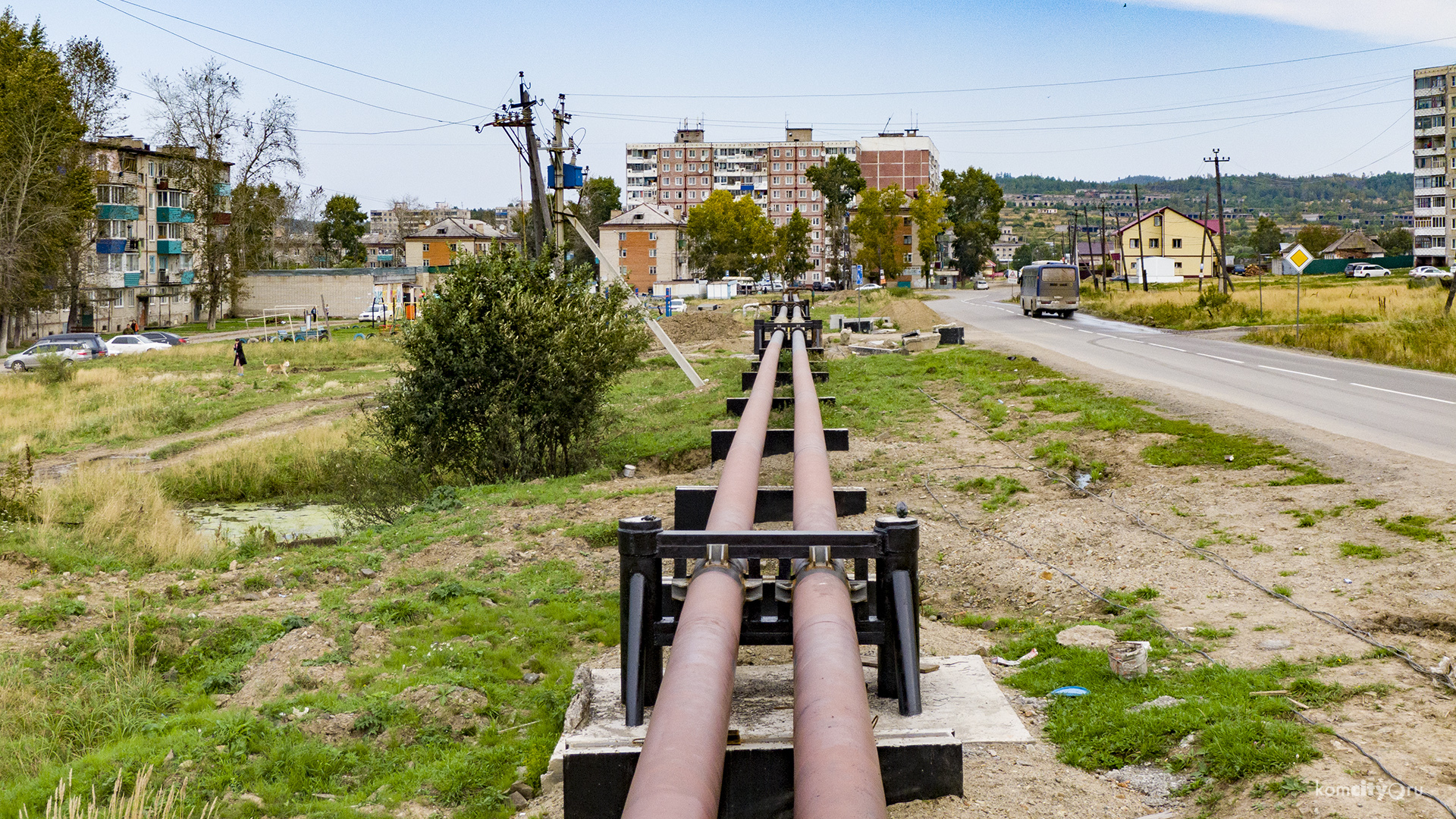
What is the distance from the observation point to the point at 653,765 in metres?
3.42

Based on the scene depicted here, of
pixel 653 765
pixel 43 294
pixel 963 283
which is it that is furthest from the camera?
pixel 963 283

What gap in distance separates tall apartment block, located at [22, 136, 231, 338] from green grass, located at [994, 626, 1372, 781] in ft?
231

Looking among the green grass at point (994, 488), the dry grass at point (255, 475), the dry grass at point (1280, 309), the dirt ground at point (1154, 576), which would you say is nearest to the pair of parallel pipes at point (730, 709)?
the dirt ground at point (1154, 576)

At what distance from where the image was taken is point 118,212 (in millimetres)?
75250

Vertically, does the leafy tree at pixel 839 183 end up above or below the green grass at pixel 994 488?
above

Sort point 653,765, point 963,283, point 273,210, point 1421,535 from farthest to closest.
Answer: point 963,283
point 273,210
point 1421,535
point 653,765

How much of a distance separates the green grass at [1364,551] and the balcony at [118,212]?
79.0 meters

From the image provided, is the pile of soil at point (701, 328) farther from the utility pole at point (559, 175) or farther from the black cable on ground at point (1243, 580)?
the black cable on ground at point (1243, 580)

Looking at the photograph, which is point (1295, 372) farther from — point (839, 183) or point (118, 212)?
point (839, 183)

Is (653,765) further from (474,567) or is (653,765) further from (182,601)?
(182,601)

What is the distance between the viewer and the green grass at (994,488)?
38.3ft

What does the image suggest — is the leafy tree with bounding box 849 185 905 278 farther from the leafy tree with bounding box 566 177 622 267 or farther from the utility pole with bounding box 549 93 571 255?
the utility pole with bounding box 549 93 571 255

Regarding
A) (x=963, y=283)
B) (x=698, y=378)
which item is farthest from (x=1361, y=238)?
(x=698, y=378)

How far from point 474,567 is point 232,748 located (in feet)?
12.9
